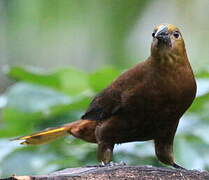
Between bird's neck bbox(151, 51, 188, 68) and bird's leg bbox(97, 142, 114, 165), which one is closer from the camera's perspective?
bird's neck bbox(151, 51, 188, 68)

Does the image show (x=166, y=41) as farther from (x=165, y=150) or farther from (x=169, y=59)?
(x=165, y=150)

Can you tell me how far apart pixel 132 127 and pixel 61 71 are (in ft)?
4.10

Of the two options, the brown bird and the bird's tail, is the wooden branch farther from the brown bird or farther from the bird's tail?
the bird's tail

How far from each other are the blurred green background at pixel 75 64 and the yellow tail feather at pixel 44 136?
0.15 m

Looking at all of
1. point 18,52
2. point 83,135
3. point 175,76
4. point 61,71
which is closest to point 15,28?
point 18,52

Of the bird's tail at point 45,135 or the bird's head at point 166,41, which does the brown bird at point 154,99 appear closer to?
the bird's head at point 166,41

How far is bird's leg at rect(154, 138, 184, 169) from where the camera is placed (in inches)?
211

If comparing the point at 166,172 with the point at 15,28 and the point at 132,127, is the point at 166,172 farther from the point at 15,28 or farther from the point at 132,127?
the point at 15,28

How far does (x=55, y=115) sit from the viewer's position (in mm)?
6074

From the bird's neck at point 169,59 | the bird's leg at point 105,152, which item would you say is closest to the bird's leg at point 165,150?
the bird's leg at point 105,152

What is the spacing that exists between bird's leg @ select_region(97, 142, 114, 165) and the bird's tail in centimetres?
51

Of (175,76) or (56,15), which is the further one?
(56,15)

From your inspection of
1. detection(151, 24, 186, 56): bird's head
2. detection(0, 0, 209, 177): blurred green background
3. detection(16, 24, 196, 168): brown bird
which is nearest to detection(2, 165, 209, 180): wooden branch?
detection(16, 24, 196, 168): brown bird

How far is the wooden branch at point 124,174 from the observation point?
432cm
